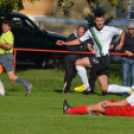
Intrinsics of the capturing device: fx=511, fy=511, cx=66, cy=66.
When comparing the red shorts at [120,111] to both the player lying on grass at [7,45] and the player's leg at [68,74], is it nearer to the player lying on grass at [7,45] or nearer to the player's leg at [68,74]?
the player lying on grass at [7,45]

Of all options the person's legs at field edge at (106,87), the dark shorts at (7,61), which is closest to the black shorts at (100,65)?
A: the person's legs at field edge at (106,87)

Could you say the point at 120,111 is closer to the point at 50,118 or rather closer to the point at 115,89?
the point at 50,118

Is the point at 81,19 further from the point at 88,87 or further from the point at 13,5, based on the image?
the point at 88,87

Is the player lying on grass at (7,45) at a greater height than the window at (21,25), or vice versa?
the player lying on grass at (7,45)

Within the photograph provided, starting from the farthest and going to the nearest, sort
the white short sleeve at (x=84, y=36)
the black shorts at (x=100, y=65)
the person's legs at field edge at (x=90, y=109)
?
the white short sleeve at (x=84, y=36), the black shorts at (x=100, y=65), the person's legs at field edge at (x=90, y=109)

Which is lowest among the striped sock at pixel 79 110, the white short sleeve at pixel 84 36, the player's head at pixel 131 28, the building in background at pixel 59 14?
the building in background at pixel 59 14

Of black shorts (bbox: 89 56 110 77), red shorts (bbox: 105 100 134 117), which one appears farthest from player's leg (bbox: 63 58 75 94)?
red shorts (bbox: 105 100 134 117)

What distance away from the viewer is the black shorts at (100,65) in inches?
418

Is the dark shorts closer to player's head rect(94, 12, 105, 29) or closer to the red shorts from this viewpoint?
player's head rect(94, 12, 105, 29)

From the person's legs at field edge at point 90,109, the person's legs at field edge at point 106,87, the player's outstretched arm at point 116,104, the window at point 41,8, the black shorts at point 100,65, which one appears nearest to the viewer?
the player's outstretched arm at point 116,104

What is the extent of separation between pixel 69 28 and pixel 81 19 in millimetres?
861

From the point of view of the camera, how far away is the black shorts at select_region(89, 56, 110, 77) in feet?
34.9

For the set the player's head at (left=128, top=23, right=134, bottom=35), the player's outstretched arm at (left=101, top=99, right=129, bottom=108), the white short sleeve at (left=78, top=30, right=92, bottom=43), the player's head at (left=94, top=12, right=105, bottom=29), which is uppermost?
the player's head at (left=94, top=12, right=105, bottom=29)

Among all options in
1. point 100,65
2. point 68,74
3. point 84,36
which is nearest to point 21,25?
point 68,74
